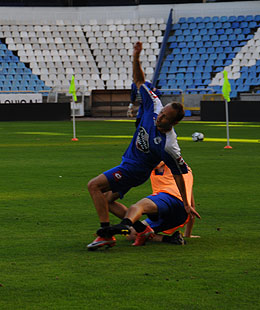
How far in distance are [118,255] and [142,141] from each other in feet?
→ 3.96

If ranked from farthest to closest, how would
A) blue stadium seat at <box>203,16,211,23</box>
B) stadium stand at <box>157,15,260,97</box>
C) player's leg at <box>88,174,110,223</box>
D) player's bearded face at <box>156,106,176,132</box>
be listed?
blue stadium seat at <box>203,16,211,23</box> < stadium stand at <box>157,15,260,97</box> < player's leg at <box>88,174,110,223</box> < player's bearded face at <box>156,106,176,132</box>

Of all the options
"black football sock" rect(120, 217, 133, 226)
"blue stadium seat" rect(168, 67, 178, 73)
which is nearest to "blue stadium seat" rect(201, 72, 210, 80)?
"blue stadium seat" rect(168, 67, 178, 73)

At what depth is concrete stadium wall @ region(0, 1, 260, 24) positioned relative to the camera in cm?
5594

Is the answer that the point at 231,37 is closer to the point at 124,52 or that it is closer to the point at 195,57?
the point at 195,57

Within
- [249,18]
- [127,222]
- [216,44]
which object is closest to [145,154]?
[127,222]

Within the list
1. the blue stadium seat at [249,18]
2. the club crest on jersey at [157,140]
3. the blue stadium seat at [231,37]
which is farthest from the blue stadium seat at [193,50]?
the club crest on jersey at [157,140]

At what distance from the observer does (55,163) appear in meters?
18.8

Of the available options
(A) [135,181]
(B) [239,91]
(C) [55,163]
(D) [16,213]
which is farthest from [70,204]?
(B) [239,91]

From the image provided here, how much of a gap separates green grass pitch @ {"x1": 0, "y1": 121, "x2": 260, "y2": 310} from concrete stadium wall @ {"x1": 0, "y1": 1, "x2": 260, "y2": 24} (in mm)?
42096

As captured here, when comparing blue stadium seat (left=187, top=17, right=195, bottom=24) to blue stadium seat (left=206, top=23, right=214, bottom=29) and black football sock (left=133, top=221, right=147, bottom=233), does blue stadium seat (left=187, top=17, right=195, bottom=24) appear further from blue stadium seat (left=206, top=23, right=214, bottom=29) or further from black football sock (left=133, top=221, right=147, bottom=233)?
black football sock (left=133, top=221, right=147, bottom=233)

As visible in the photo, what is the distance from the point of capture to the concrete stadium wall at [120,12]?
2202 inches

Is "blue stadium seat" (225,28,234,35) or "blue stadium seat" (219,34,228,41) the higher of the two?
"blue stadium seat" (225,28,234,35)

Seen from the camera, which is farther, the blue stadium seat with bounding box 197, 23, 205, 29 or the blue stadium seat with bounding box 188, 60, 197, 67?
the blue stadium seat with bounding box 197, 23, 205, 29

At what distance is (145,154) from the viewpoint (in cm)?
775
